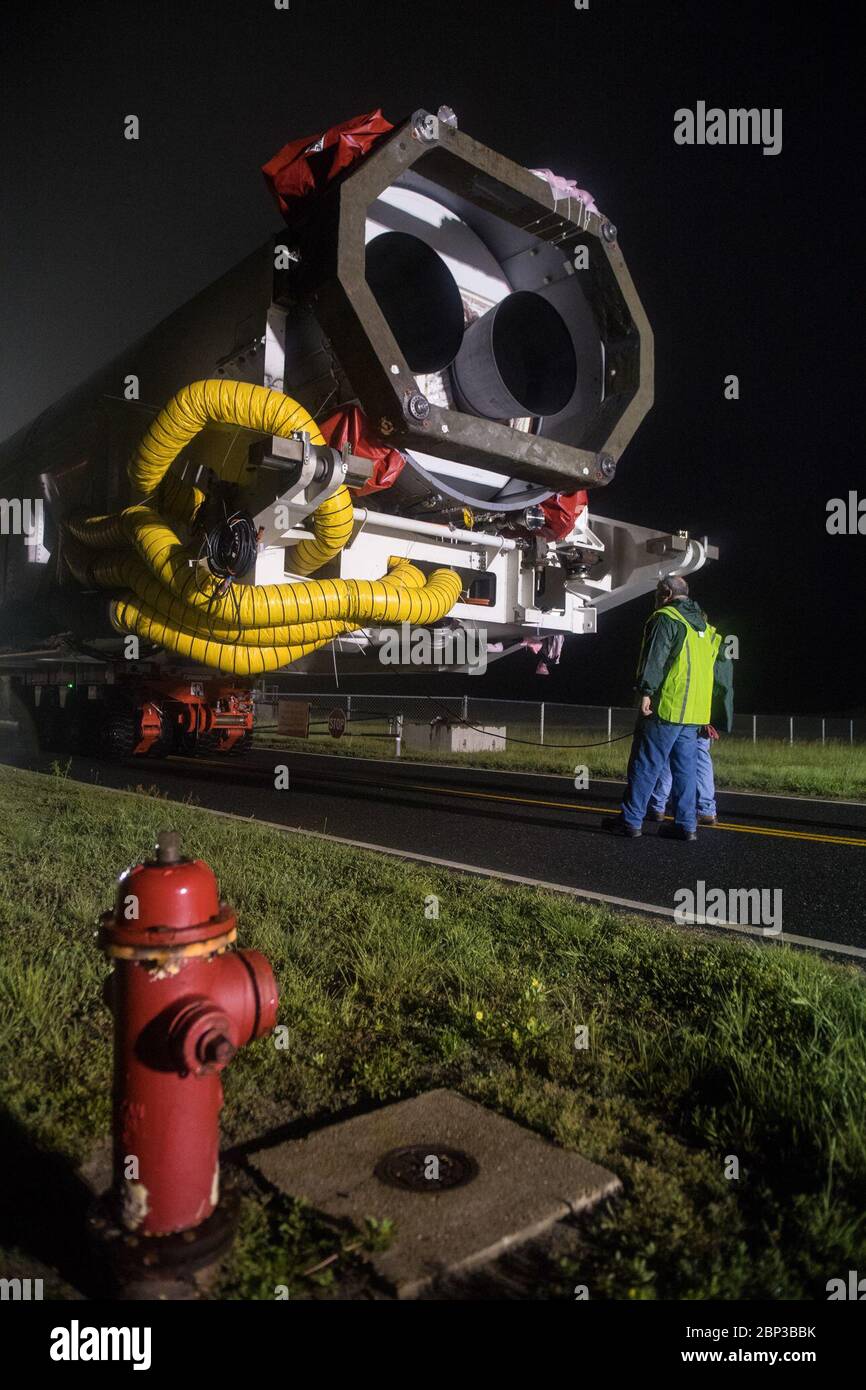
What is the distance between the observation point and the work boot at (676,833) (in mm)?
6391

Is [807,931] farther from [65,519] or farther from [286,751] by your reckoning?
[286,751]

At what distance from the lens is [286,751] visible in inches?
659

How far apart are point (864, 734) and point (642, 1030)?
23.7m

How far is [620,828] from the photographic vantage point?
259 inches

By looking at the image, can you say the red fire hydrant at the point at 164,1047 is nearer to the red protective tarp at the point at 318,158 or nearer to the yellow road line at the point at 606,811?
the red protective tarp at the point at 318,158

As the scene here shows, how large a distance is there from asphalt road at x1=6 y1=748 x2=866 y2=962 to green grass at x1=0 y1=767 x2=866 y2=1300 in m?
0.92

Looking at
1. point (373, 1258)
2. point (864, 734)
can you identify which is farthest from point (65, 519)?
point (864, 734)

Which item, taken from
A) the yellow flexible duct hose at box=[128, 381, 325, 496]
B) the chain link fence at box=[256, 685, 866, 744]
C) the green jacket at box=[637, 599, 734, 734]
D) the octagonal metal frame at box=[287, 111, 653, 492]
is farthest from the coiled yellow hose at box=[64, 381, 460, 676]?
the chain link fence at box=[256, 685, 866, 744]

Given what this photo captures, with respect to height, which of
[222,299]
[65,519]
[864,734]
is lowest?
[864,734]

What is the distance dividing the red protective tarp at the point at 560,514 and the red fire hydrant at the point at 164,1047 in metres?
3.90

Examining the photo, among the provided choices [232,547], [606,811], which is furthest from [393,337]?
[606,811]

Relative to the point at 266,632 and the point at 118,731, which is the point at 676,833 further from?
the point at 118,731

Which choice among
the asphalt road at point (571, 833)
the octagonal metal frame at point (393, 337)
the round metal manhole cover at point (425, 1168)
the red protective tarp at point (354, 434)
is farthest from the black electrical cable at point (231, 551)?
the round metal manhole cover at point (425, 1168)

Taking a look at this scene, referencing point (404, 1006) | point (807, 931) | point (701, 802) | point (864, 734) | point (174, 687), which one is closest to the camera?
point (404, 1006)
